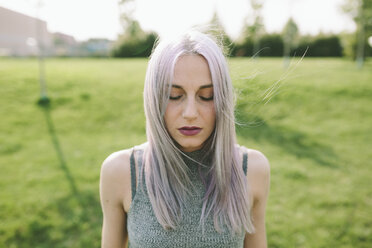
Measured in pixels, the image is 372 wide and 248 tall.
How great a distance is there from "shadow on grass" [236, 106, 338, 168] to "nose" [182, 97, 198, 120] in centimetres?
517

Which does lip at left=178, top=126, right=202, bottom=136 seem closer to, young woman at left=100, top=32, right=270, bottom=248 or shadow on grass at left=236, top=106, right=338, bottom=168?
young woman at left=100, top=32, right=270, bottom=248

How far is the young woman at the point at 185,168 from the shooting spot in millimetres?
1524

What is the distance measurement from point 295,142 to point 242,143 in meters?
1.51

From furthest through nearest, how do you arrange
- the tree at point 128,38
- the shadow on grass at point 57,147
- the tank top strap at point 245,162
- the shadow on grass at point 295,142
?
the tree at point 128,38
the shadow on grass at point 295,142
the shadow on grass at point 57,147
the tank top strap at point 245,162

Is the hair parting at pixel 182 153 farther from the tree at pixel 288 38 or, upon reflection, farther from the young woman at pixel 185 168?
the tree at pixel 288 38

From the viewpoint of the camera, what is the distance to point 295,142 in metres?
7.90

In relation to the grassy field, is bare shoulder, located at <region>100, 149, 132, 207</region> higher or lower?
higher

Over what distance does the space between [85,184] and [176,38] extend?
4648mm

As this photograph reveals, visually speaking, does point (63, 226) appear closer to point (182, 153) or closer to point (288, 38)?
point (182, 153)

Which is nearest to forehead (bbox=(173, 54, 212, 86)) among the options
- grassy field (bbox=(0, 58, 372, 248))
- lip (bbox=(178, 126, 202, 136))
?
lip (bbox=(178, 126, 202, 136))

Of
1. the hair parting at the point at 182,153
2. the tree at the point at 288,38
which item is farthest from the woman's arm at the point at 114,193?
the tree at the point at 288,38

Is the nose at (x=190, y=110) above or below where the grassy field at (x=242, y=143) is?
above

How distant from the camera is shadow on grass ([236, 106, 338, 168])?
273 inches

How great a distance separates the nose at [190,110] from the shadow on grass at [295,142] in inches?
203
